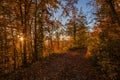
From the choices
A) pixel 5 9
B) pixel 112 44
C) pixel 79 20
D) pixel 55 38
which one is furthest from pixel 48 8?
pixel 55 38

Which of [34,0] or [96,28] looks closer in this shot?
[96,28]

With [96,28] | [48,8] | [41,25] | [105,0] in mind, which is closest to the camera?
[105,0]

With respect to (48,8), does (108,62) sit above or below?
below

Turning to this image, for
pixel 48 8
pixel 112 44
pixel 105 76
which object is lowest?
pixel 105 76

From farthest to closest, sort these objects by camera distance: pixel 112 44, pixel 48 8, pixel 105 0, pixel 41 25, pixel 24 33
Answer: pixel 41 25, pixel 48 8, pixel 24 33, pixel 105 0, pixel 112 44

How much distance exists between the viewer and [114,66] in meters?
10.0

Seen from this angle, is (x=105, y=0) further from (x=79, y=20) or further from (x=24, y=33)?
(x=79, y=20)

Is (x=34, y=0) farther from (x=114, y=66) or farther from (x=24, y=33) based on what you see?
(x=114, y=66)

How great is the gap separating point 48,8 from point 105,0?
10477 mm

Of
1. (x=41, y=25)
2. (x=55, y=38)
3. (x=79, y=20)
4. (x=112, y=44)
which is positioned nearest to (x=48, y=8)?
(x=41, y=25)

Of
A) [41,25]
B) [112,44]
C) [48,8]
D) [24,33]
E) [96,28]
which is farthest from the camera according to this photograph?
[41,25]

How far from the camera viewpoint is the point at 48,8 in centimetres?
2102

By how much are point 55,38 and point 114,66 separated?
42336 millimetres

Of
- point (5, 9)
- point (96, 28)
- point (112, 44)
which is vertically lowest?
point (112, 44)
